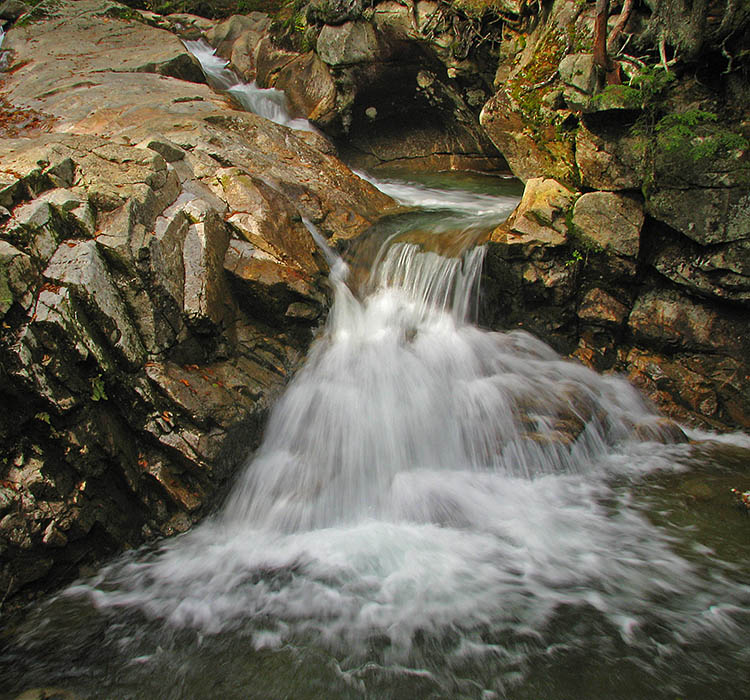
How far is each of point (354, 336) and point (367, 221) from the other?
262 cm

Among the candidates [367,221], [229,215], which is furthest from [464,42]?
[229,215]

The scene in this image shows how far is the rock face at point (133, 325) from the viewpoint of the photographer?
4.12 m

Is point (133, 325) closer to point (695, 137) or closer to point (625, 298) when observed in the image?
point (625, 298)

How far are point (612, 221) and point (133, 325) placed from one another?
241 inches

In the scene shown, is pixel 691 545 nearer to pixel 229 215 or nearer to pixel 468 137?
pixel 229 215

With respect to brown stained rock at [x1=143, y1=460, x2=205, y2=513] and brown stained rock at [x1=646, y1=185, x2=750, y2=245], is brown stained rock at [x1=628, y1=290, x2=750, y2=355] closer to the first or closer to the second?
brown stained rock at [x1=646, y1=185, x2=750, y2=245]

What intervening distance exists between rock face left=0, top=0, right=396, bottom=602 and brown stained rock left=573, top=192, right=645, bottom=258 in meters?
3.81

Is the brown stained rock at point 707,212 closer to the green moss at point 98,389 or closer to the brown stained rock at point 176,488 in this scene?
the brown stained rock at point 176,488

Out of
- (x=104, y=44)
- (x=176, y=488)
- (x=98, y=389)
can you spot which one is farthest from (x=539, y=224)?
(x=104, y=44)

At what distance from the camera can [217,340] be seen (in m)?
5.66

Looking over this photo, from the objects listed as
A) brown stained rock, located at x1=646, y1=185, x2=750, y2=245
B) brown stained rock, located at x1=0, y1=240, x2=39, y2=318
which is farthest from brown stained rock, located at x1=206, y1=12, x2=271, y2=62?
brown stained rock, located at x1=646, y1=185, x2=750, y2=245

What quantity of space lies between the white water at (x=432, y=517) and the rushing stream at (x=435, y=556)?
22 millimetres

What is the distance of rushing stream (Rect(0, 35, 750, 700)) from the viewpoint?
336 cm

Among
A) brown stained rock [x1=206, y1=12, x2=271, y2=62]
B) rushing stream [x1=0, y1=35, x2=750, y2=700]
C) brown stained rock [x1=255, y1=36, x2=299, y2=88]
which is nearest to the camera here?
rushing stream [x1=0, y1=35, x2=750, y2=700]
